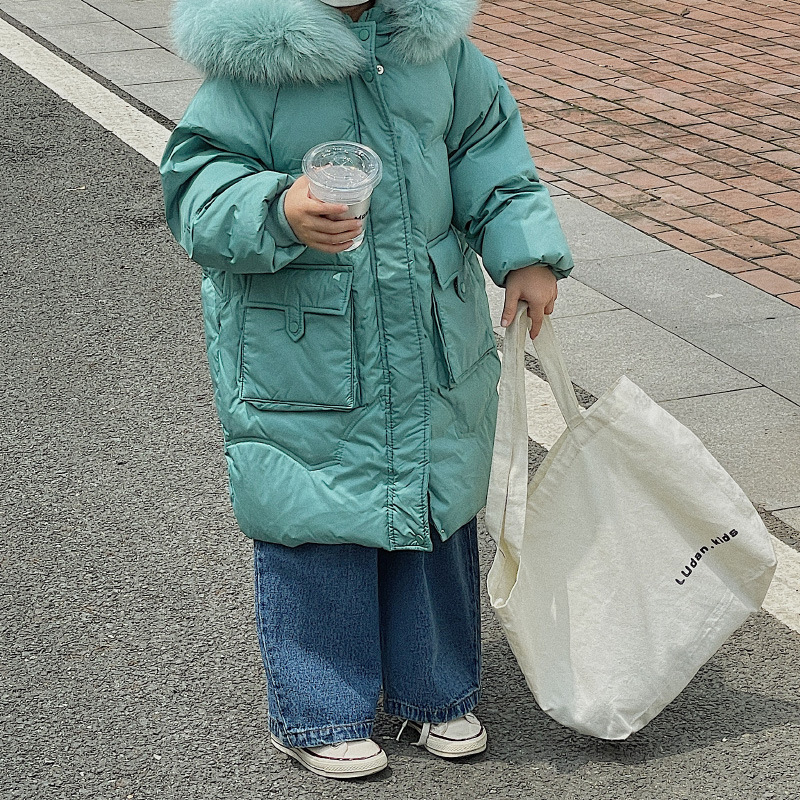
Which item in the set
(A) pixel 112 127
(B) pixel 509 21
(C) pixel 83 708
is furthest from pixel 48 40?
(C) pixel 83 708

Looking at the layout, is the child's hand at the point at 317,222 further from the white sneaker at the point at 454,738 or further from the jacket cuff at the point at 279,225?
the white sneaker at the point at 454,738

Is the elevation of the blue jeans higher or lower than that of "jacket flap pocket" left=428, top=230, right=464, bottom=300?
lower

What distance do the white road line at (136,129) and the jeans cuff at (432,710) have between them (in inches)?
32.6

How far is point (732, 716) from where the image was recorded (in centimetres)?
286

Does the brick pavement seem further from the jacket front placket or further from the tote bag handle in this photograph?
the jacket front placket

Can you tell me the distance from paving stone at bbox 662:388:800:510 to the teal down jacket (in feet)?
4.46

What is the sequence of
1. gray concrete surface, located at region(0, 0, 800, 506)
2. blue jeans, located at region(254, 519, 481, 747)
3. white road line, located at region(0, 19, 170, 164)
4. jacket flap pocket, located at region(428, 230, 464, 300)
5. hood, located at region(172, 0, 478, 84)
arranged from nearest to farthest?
hood, located at region(172, 0, 478, 84) → jacket flap pocket, located at region(428, 230, 464, 300) → blue jeans, located at region(254, 519, 481, 747) → gray concrete surface, located at region(0, 0, 800, 506) → white road line, located at region(0, 19, 170, 164)

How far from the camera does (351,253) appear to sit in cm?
240

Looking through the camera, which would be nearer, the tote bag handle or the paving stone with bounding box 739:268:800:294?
the tote bag handle

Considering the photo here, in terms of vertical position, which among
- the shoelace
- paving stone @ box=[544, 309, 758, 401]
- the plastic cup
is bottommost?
paving stone @ box=[544, 309, 758, 401]

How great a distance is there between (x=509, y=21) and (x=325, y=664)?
7.46 meters

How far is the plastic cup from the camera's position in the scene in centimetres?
220

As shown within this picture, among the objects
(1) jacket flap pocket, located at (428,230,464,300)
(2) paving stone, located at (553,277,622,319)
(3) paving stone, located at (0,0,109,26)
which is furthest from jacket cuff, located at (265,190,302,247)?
(3) paving stone, located at (0,0,109,26)

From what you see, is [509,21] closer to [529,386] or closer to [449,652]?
[529,386]
